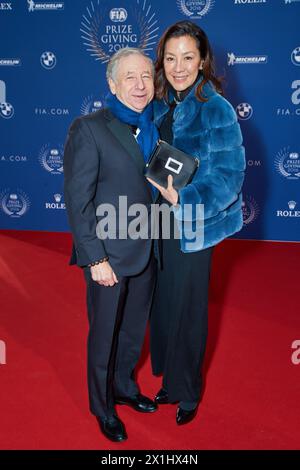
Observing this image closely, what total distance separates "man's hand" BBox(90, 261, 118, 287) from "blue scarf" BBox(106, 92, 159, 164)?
0.46 metres

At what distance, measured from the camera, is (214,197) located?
1801 mm

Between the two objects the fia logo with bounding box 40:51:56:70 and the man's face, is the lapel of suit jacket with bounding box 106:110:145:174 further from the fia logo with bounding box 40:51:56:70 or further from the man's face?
the fia logo with bounding box 40:51:56:70

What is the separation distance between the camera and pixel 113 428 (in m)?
1.99

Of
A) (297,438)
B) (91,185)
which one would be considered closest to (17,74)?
(91,185)

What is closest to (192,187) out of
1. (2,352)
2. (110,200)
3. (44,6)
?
(110,200)

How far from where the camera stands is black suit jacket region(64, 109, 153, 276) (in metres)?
1.68

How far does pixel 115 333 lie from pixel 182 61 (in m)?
1.18

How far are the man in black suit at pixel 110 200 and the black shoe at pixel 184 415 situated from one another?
28 centimetres

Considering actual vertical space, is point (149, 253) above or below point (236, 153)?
below

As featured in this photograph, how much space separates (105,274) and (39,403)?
0.91 meters

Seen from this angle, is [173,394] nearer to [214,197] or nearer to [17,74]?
[214,197]

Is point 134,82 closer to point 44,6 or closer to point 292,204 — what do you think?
point 292,204
